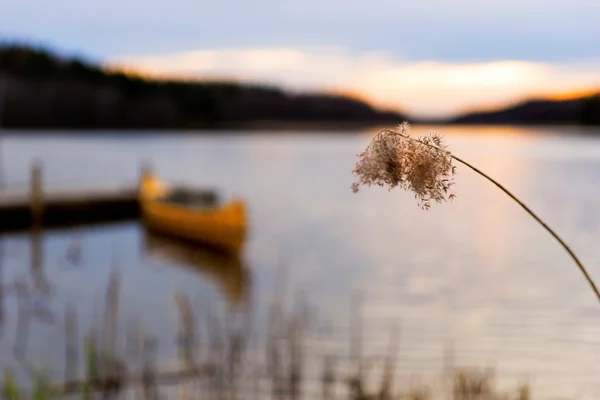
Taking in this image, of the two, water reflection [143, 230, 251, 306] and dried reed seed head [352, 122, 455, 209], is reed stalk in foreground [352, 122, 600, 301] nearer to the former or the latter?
dried reed seed head [352, 122, 455, 209]

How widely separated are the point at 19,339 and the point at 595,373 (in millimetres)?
14443

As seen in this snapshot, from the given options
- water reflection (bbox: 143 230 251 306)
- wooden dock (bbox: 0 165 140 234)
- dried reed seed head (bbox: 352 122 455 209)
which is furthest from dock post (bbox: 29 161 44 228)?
dried reed seed head (bbox: 352 122 455 209)

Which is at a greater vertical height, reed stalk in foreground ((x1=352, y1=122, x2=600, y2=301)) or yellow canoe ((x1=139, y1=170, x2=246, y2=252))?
reed stalk in foreground ((x1=352, y1=122, x2=600, y2=301))

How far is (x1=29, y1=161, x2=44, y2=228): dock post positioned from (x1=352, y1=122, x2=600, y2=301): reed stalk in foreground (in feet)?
87.2

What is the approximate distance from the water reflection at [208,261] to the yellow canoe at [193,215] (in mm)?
334

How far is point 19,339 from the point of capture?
14938mm

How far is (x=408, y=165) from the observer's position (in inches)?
43.9

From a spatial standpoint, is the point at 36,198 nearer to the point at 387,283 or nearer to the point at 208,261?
the point at 208,261

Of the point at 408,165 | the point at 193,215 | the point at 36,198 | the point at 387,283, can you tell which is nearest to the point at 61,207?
the point at 36,198

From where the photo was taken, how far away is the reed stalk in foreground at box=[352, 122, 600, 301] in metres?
1.05

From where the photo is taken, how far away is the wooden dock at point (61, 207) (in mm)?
27297

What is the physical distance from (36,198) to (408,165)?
2783 centimetres

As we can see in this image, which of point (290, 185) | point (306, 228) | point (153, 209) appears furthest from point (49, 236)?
point (290, 185)

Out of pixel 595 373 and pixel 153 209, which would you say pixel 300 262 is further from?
pixel 595 373
